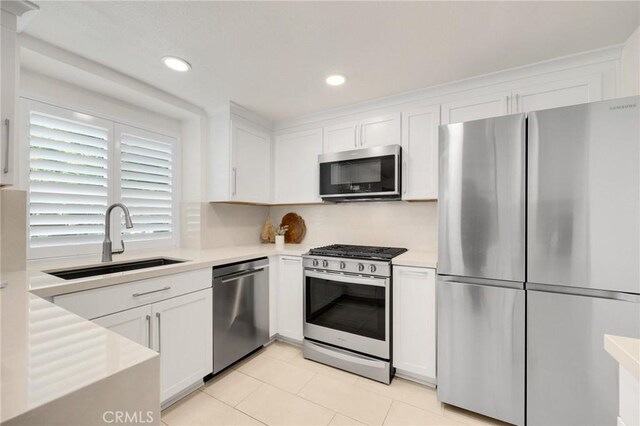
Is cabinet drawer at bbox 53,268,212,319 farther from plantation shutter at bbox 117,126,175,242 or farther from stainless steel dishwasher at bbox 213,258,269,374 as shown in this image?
plantation shutter at bbox 117,126,175,242

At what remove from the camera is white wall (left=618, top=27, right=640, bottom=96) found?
61.0 inches

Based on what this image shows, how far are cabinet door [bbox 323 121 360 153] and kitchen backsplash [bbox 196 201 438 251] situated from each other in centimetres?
62

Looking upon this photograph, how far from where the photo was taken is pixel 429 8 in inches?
54.8

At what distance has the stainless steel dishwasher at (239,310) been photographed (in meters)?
2.08

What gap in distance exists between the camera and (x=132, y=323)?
5.17ft

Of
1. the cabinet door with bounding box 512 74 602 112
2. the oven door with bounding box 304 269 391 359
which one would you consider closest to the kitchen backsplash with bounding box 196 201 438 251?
the oven door with bounding box 304 269 391 359

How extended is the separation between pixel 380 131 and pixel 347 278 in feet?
4.38

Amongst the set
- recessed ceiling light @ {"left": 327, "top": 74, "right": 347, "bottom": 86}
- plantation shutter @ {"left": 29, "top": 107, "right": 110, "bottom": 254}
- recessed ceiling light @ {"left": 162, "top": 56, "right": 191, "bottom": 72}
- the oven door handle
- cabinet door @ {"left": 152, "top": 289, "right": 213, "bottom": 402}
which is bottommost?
cabinet door @ {"left": 152, "top": 289, "right": 213, "bottom": 402}

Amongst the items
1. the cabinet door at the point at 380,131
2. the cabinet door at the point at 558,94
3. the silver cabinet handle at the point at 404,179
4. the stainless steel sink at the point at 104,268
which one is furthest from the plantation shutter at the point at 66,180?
the cabinet door at the point at 558,94

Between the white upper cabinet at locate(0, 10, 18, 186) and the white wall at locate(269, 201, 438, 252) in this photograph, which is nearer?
the white upper cabinet at locate(0, 10, 18, 186)

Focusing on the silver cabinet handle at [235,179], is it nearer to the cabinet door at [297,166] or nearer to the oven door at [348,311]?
the cabinet door at [297,166]

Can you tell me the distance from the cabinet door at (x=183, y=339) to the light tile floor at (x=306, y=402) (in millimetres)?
164

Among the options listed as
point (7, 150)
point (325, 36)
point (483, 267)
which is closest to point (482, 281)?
point (483, 267)

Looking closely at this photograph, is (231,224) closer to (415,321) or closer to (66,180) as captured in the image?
(66,180)
